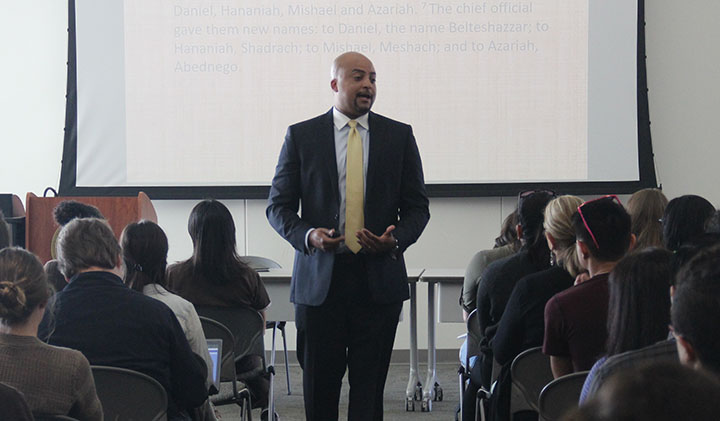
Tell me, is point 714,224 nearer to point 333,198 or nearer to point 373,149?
point 373,149

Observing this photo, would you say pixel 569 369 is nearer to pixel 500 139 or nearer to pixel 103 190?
pixel 500 139

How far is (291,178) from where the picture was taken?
2.81m

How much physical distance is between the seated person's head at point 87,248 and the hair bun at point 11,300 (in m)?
0.43

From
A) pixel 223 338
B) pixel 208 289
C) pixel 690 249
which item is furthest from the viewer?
pixel 208 289

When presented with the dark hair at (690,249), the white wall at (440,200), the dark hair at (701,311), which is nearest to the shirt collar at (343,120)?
the dark hair at (690,249)

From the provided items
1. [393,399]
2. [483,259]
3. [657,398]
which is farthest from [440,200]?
[657,398]

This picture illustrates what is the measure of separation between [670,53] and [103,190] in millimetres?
4254

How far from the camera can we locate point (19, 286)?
1896mm

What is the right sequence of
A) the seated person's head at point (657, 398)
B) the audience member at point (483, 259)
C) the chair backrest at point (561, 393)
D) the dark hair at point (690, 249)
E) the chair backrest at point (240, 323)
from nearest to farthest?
the seated person's head at point (657, 398)
the dark hair at point (690, 249)
the chair backrest at point (561, 393)
the chair backrest at point (240, 323)
the audience member at point (483, 259)

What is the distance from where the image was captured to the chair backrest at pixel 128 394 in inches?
82.7

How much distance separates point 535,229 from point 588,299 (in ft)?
2.81

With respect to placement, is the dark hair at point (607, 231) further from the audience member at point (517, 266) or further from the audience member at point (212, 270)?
the audience member at point (212, 270)

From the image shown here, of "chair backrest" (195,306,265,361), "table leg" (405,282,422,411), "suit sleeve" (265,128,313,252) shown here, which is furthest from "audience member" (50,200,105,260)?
"table leg" (405,282,422,411)

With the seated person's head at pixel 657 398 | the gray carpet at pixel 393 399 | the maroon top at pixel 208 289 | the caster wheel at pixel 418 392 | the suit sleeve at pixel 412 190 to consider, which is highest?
the suit sleeve at pixel 412 190
